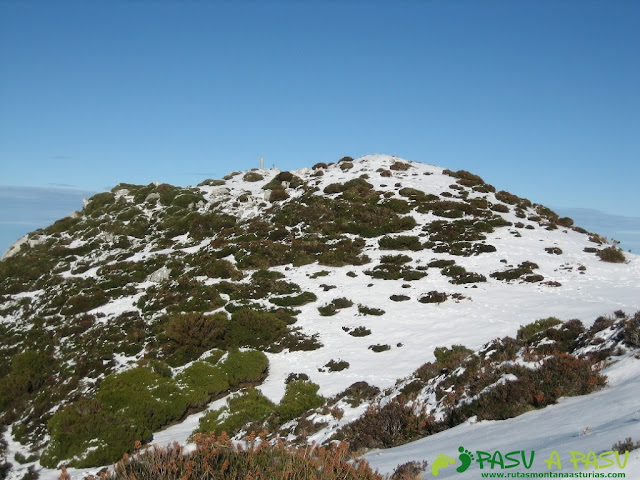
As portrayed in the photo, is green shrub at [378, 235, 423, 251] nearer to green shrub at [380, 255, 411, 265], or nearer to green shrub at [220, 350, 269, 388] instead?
green shrub at [380, 255, 411, 265]

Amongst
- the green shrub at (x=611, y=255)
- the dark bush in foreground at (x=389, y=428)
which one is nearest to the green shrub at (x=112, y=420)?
the dark bush in foreground at (x=389, y=428)

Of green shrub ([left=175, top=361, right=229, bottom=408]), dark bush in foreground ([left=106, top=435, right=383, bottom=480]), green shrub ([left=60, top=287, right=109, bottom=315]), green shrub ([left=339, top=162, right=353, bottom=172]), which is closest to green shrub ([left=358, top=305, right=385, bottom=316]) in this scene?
green shrub ([left=175, top=361, right=229, bottom=408])

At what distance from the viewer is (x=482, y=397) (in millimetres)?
7051

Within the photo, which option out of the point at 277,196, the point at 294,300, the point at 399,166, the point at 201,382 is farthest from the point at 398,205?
the point at 201,382

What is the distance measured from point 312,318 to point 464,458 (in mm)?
14871

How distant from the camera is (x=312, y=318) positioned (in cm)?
1966

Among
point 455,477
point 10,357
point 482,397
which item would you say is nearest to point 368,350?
point 482,397

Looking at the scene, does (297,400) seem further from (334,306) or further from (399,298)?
(399,298)

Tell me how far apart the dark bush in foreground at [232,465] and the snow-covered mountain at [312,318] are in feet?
4.43

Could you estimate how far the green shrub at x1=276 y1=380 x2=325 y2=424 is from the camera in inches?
451

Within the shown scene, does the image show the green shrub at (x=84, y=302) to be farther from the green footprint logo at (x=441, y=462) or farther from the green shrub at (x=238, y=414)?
the green footprint logo at (x=441, y=462)

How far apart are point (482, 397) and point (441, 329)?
9.86 metres

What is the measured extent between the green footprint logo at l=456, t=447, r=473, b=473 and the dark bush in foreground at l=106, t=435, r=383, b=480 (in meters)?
1.04

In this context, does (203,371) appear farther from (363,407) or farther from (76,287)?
(76,287)
